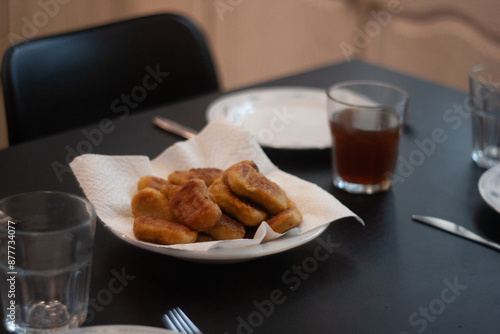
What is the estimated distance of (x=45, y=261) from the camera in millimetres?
598

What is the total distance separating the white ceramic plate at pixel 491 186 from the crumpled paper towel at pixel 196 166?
0.71 feet

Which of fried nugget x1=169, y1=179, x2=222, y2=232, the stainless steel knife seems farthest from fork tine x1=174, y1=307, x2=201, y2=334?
the stainless steel knife

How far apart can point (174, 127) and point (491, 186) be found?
538 millimetres

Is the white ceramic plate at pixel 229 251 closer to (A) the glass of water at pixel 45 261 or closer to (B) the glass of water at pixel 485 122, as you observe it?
(A) the glass of water at pixel 45 261

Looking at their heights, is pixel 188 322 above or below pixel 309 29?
above

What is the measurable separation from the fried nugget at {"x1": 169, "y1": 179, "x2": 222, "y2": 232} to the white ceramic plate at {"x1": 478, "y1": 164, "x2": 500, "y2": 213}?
0.40m

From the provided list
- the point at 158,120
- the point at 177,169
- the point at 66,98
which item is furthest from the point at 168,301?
the point at 66,98

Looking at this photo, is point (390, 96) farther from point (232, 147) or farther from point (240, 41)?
point (240, 41)

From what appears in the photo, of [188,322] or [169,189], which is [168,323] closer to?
[188,322]

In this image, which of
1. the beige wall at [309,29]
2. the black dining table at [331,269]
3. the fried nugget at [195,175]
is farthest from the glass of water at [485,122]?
the beige wall at [309,29]

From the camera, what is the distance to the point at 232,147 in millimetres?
950

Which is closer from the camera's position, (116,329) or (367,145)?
(116,329)

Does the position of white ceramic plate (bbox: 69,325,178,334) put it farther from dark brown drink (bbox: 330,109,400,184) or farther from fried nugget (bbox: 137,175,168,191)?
A: dark brown drink (bbox: 330,109,400,184)

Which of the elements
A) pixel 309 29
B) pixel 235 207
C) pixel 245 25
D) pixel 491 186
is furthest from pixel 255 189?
pixel 245 25
